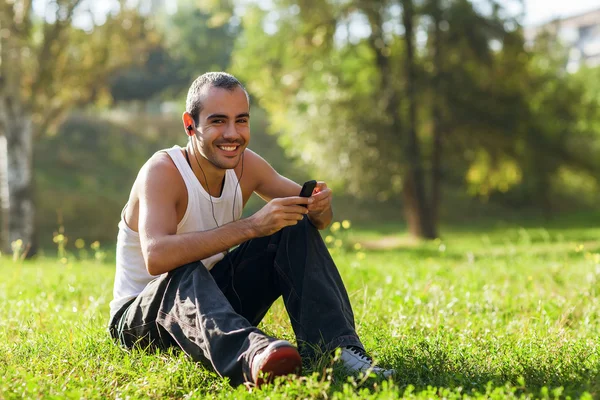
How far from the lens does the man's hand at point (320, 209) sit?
390 cm

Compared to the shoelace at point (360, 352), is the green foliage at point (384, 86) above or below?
above

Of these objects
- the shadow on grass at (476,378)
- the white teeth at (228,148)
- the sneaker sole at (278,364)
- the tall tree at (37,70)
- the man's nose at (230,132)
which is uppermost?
the tall tree at (37,70)

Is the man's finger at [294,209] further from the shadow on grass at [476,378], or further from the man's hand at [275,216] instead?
the shadow on grass at [476,378]

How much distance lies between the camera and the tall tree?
43.0 feet

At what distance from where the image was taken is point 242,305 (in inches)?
157

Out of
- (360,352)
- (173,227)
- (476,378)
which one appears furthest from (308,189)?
(476,378)

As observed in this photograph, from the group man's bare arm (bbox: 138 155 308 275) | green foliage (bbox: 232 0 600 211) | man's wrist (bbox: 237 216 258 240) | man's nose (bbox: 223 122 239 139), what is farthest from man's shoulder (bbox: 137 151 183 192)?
green foliage (bbox: 232 0 600 211)

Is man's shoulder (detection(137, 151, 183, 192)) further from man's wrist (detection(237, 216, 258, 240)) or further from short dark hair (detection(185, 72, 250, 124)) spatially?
man's wrist (detection(237, 216, 258, 240))

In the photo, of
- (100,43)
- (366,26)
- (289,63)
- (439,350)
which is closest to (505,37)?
(366,26)

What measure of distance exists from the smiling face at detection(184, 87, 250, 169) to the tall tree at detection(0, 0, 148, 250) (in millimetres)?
10474

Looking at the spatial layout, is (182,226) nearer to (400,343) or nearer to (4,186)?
(400,343)

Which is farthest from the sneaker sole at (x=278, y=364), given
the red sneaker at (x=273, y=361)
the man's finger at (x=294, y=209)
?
the man's finger at (x=294, y=209)

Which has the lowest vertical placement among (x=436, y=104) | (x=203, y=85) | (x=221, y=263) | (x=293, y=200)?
(x=221, y=263)

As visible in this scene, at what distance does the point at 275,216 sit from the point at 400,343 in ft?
3.94
